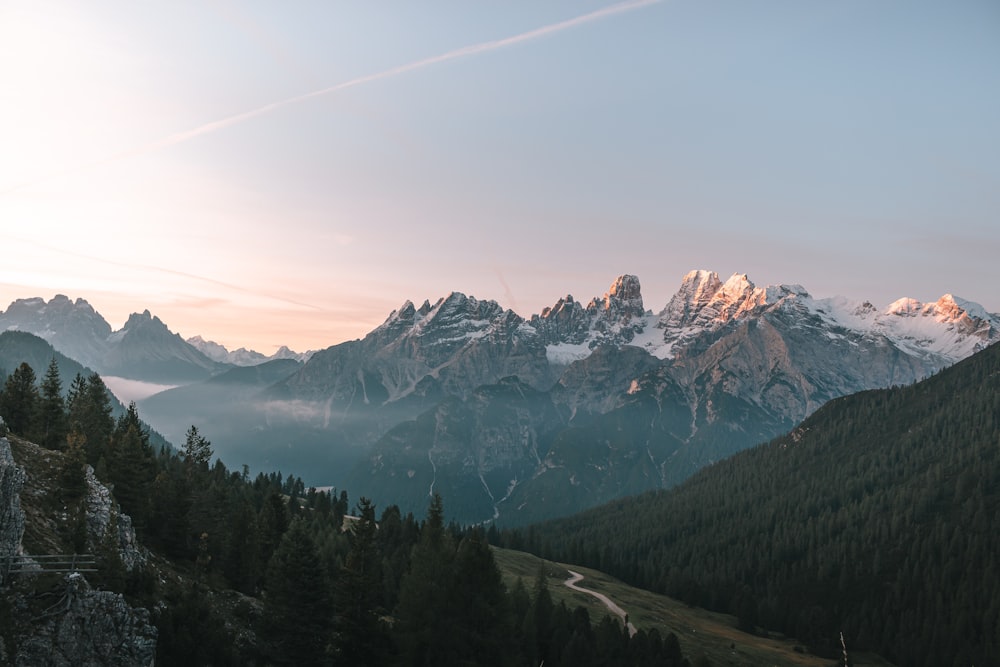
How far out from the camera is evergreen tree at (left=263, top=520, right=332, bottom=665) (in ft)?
224

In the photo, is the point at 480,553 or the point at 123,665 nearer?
the point at 123,665

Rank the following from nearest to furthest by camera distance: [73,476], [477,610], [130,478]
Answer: [73,476] < [477,610] < [130,478]

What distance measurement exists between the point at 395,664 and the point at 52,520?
34.6m

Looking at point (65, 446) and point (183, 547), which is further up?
point (65, 446)

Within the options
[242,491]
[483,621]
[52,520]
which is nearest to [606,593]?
[242,491]

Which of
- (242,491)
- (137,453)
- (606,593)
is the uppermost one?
(137,453)

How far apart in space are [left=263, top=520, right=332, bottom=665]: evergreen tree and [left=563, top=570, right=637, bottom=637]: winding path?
268ft

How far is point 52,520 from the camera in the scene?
60.5 metres

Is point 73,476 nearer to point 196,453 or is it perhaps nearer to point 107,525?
point 107,525

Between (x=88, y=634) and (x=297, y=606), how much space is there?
21.8 meters

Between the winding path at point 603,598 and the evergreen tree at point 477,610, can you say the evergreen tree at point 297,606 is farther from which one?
the winding path at point 603,598

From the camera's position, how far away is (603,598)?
166 m

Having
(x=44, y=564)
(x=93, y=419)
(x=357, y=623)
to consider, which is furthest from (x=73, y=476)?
(x=93, y=419)

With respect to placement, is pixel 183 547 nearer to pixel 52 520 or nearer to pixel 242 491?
pixel 52 520
